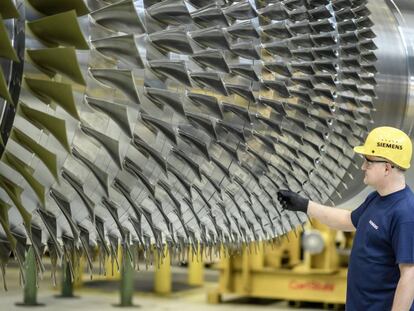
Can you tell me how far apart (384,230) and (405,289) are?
→ 0.34ft

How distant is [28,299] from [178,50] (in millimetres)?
3461

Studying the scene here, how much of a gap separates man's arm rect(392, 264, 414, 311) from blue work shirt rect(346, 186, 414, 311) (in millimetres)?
31

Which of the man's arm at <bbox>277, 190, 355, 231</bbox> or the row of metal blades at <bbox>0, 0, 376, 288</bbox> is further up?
the row of metal blades at <bbox>0, 0, 376, 288</bbox>

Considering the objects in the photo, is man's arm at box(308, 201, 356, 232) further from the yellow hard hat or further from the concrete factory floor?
the concrete factory floor

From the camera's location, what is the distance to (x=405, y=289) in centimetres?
109

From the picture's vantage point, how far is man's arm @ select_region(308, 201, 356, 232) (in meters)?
1.25

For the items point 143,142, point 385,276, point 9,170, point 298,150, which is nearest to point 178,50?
point 143,142

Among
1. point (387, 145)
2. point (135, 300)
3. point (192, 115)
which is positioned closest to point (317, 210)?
point (387, 145)

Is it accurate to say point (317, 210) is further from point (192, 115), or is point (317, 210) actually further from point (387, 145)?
point (192, 115)

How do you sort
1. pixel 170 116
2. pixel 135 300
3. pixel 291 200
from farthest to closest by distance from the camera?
pixel 135 300 → pixel 291 200 → pixel 170 116

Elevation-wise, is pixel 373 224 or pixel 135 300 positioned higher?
pixel 373 224

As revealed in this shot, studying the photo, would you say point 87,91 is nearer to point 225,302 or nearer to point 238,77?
point 238,77

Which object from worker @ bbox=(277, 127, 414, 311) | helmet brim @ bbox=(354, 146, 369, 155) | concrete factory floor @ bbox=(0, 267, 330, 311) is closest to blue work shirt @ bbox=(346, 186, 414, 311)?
worker @ bbox=(277, 127, 414, 311)

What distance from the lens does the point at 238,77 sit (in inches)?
32.8
